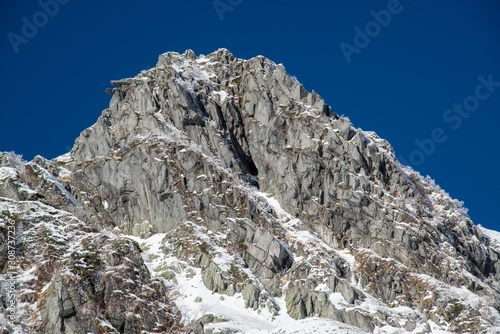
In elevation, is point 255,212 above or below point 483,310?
above

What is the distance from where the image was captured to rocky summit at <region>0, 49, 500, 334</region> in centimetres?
5519

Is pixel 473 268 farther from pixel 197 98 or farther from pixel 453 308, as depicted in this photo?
pixel 197 98

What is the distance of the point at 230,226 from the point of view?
242 ft

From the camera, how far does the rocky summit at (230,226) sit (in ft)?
181

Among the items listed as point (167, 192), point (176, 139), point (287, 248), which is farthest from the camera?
point (176, 139)

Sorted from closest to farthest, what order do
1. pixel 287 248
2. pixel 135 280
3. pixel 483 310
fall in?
pixel 135 280, pixel 483 310, pixel 287 248

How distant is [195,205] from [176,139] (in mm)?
14559

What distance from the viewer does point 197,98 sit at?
9512cm

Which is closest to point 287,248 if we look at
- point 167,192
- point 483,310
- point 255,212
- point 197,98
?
point 255,212

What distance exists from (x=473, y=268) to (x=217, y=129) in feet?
167

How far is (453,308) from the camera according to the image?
6488 centimetres

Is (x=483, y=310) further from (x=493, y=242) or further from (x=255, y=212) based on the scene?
(x=255, y=212)

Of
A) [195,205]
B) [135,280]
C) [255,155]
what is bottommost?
[135,280]

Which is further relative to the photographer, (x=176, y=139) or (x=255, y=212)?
(x=176, y=139)
